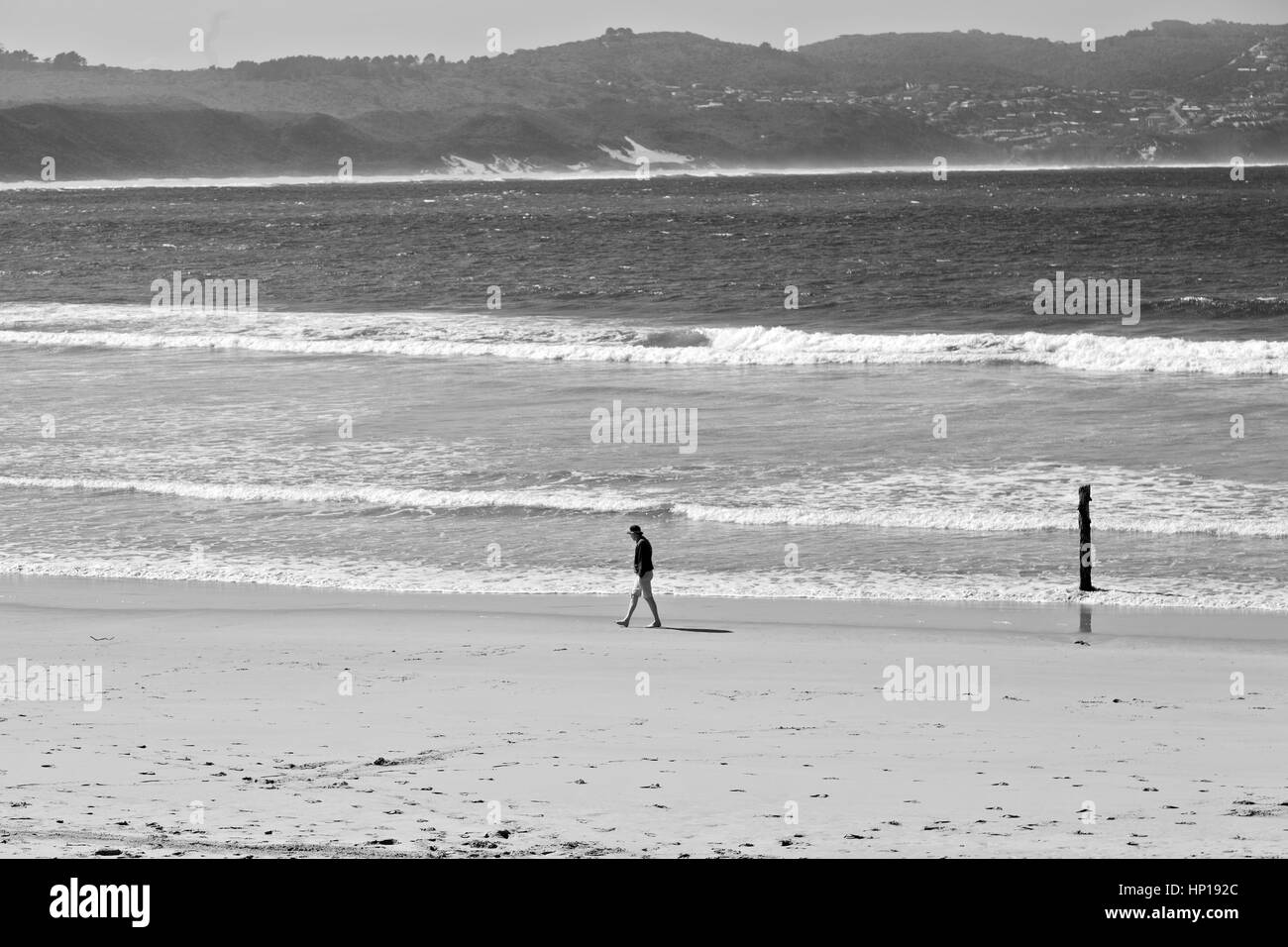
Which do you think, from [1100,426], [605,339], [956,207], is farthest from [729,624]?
[956,207]

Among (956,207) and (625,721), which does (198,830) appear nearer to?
(625,721)

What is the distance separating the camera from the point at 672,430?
89.3ft

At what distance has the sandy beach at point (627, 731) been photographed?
8.34 m

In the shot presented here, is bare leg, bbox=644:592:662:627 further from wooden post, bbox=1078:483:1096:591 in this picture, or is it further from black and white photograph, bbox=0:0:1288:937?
wooden post, bbox=1078:483:1096:591

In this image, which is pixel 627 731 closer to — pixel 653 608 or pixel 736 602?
pixel 653 608

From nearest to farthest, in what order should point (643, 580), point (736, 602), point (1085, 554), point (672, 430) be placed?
point (643, 580), point (1085, 554), point (736, 602), point (672, 430)

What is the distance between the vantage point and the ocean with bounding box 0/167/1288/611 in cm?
1831

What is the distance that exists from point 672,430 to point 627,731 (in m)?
16.4

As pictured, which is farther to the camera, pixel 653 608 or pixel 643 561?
pixel 643 561

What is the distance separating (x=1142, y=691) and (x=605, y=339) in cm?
3031

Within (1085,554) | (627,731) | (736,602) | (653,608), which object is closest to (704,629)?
(653,608)

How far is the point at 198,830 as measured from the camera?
8.29 m

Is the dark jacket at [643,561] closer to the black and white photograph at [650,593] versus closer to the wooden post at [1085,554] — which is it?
the black and white photograph at [650,593]

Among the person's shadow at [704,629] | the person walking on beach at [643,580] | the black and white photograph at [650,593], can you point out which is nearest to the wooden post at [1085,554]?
the black and white photograph at [650,593]
